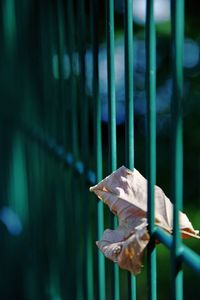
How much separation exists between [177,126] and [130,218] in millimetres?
174

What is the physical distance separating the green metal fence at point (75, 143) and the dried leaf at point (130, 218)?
0.02m

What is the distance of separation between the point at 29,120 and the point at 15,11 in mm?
453

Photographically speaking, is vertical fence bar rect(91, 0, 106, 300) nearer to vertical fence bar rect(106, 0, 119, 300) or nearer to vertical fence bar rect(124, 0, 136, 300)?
vertical fence bar rect(106, 0, 119, 300)

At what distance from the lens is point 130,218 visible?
80 centimetres

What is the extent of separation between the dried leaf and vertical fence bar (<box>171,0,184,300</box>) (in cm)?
4

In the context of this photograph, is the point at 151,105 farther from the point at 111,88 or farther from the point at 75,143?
the point at 75,143

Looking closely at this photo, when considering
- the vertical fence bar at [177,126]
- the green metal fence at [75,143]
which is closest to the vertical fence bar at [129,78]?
the green metal fence at [75,143]

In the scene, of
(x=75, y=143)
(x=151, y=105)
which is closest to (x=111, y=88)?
(x=151, y=105)

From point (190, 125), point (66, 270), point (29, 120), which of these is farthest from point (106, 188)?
point (190, 125)

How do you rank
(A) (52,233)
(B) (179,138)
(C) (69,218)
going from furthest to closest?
(A) (52,233), (C) (69,218), (B) (179,138)

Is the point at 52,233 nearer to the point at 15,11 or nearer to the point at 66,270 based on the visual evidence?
the point at 66,270

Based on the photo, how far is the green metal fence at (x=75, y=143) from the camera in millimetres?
729

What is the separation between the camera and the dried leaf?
2.45 feet

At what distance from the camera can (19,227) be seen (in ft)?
8.41
